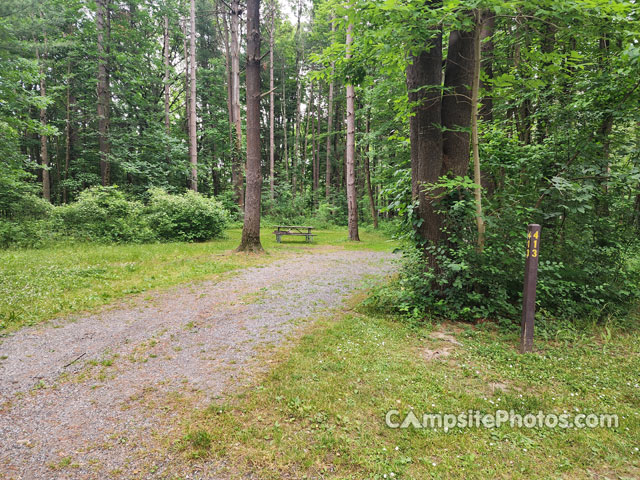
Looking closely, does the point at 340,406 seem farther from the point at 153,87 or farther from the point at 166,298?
the point at 153,87

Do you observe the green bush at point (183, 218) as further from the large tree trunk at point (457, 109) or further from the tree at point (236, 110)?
the large tree trunk at point (457, 109)

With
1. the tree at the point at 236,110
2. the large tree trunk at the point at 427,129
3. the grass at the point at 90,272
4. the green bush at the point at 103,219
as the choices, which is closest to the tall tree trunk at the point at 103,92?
the green bush at the point at 103,219

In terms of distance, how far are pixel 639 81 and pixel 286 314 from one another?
5.55 m

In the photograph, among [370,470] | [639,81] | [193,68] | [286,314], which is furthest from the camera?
[193,68]

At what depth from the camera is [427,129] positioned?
4453 mm

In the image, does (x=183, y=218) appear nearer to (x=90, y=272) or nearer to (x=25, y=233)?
(x=25, y=233)

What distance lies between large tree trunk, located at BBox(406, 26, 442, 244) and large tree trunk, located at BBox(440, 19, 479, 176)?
0.44 ft

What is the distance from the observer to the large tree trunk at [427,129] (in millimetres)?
4363

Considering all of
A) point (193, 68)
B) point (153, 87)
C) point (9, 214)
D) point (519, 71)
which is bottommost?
point (9, 214)

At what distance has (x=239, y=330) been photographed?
405 cm

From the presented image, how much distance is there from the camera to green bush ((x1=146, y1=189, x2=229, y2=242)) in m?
11.9

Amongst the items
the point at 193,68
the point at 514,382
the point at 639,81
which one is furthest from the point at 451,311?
the point at 193,68

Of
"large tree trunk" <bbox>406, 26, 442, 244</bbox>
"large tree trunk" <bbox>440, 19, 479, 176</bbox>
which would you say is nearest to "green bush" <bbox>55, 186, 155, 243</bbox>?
"large tree trunk" <bbox>406, 26, 442, 244</bbox>

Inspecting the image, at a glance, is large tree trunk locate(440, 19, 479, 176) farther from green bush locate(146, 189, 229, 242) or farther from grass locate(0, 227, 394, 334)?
green bush locate(146, 189, 229, 242)
